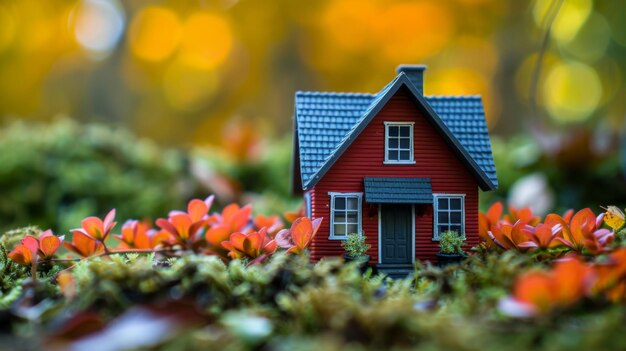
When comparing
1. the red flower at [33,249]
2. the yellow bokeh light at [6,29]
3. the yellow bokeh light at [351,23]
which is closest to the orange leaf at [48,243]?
the red flower at [33,249]

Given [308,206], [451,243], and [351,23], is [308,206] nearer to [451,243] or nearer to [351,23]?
[451,243]

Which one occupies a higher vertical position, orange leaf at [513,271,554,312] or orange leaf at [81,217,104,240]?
orange leaf at [81,217,104,240]

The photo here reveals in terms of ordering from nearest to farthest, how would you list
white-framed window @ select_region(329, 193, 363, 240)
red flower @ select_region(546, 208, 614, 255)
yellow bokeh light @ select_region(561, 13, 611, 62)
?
red flower @ select_region(546, 208, 614, 255) → white-framed window @ select_region(329, 193, 363, 240) → yellow bokeh light @ select_region(561, 13, 611, 62)

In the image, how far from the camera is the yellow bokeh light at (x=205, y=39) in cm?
1156

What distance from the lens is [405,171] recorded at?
2.79 meters

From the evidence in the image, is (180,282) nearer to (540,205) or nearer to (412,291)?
(412,291)

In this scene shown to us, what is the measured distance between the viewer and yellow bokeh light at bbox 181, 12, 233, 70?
11562 millimetres

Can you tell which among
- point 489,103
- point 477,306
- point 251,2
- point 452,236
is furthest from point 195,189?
point 251,2

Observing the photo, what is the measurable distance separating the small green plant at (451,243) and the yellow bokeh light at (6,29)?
10.9 m

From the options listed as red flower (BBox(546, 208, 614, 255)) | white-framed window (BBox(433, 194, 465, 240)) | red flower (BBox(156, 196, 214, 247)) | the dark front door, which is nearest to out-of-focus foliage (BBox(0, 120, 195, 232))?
red flower (BBox(156, 196, 214, 247))

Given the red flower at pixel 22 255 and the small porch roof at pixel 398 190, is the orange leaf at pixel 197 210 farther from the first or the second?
the small porch roof at pixel 398 190

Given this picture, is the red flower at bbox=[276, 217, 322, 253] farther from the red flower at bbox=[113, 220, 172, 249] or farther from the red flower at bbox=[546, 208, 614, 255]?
the red flower at bbox=[546, 208, 614, 255]

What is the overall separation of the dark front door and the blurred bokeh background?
190 cm

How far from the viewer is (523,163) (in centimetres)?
521
